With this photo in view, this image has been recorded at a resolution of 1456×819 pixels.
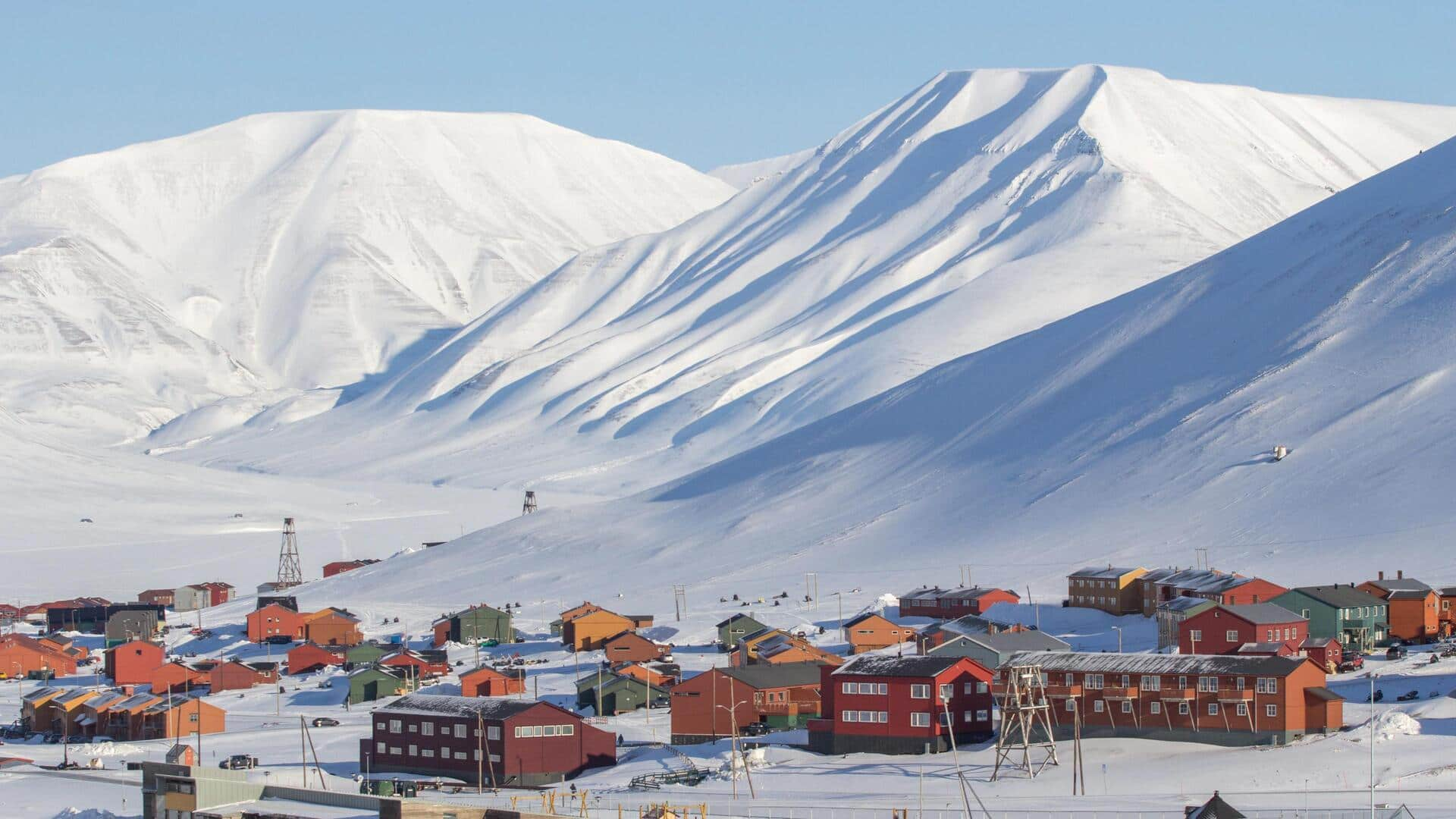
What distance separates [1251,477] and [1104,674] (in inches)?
2456

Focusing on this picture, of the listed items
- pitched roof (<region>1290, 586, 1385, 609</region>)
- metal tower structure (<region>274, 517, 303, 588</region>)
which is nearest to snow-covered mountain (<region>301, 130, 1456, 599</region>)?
metal tower structure (<region>274, 517, 303, 588</region>)

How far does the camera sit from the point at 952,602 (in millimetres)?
78062

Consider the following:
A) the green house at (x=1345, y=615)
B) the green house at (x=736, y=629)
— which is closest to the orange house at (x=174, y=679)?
the green house at (x=736, y=629)

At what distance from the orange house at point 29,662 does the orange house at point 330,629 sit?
10619mm

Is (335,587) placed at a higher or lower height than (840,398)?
lower

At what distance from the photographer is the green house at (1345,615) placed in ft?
198

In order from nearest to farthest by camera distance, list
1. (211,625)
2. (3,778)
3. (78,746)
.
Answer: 1. (3,778)
2. (78,746)
3. (211,625)

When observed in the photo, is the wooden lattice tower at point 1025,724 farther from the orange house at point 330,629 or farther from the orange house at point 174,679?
the orange house at point 330,629

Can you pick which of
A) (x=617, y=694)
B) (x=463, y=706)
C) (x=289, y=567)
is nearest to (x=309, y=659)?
(x=617, y=694)

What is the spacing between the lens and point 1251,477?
107 m

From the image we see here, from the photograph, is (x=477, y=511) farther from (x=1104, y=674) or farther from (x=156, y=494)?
(x=1104, y=674)

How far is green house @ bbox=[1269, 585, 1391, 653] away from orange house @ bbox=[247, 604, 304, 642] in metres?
44.2

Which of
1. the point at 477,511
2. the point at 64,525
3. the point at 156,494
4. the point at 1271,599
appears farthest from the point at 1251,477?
the point at 156,494

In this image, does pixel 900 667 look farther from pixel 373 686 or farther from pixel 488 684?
pixel 373 686
